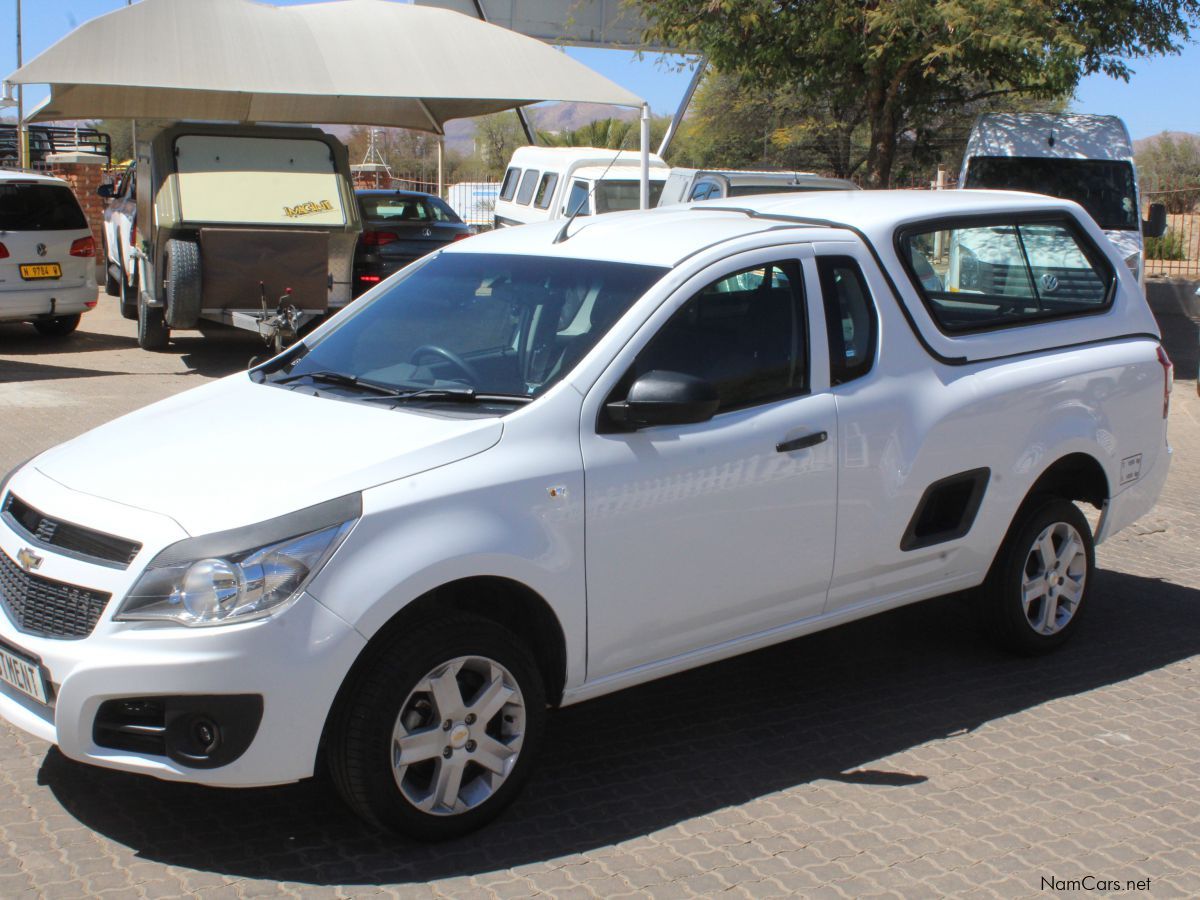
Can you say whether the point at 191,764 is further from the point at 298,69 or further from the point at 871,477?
the point at 298,69

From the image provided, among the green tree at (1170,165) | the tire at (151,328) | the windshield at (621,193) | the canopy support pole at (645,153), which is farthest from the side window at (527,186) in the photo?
the green tree at (1170,165)

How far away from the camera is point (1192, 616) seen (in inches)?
253

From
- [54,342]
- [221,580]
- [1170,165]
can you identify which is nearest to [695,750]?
[221,580]

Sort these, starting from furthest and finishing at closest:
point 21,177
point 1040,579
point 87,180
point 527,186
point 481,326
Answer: point 87,180 < point 527,186 < point 21,177 < point 1040,579 < point 481,326

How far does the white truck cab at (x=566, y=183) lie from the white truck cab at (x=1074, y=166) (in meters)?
4.20

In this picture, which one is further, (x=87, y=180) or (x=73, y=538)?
(x=87, y=180)

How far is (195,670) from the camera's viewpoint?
350cm

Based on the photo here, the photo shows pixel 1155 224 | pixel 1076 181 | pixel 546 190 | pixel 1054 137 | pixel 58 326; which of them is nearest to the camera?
pixel 1155 224

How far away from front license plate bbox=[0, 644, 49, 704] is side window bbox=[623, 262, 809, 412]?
1.96m

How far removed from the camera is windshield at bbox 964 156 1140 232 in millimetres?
15117

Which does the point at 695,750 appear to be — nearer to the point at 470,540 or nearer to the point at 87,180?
the point at 470,540

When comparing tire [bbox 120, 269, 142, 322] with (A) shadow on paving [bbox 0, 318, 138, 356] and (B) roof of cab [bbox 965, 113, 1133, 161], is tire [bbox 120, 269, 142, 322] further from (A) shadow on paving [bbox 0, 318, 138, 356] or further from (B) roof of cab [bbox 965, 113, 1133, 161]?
(B) roof of cab [bbox 965, 113, 1133, 161]

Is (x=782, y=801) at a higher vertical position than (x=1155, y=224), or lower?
lower

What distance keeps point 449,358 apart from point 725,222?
1.21 metres
